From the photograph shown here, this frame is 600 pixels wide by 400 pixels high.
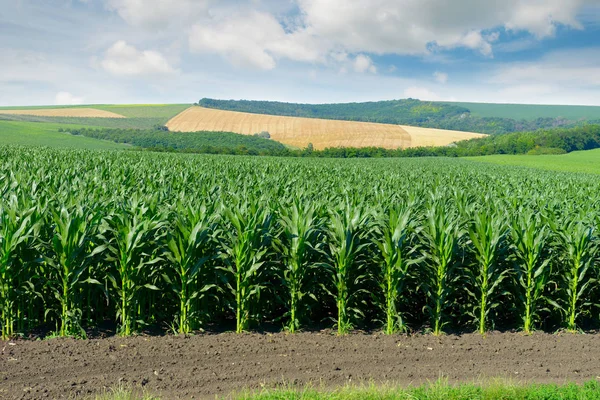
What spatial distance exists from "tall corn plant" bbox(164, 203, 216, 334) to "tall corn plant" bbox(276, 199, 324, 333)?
3.56 feet

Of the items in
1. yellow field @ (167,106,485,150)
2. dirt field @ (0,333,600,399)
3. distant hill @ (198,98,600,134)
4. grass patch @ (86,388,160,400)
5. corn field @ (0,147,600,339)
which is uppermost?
distant hill @ (198,98,600,134)

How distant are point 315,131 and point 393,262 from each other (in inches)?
4416

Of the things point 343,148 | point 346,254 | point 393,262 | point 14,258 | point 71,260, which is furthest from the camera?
point 343,148

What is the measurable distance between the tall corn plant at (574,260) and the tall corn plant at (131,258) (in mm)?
6255

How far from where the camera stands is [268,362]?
603 cm

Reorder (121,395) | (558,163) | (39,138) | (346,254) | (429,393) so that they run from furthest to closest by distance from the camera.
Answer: (39,138), (558,163), (346,254), (429,393), (121,395)

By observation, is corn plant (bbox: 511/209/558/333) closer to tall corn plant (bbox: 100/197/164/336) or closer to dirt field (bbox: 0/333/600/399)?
dirt field (bbox: 0/333/600/399)

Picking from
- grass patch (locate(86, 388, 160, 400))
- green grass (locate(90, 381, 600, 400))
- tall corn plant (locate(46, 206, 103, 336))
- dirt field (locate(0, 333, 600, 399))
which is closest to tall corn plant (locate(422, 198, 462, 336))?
dirt field (locate(0, 333, 600, 399))

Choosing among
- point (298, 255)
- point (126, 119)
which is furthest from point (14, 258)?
point (126, 119)

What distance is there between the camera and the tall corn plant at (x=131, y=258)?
6453 mm

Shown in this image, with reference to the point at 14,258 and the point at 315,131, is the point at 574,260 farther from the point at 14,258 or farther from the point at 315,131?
the point at 315,131

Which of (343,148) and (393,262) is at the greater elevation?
(343,148)

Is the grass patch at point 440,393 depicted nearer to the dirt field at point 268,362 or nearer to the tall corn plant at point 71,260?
the dirt field at point 268,362

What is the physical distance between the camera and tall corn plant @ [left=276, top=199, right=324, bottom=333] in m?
6.86
